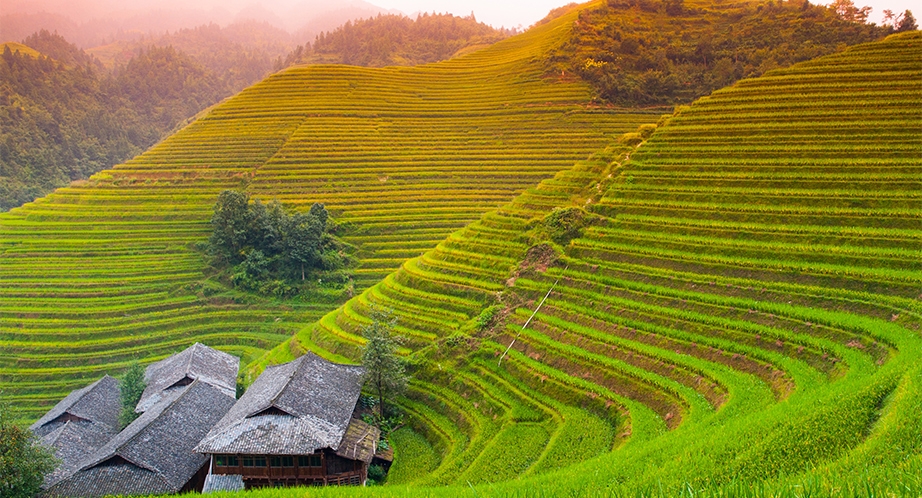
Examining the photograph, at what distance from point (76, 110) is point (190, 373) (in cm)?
8881

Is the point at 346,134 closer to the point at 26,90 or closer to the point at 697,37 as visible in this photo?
the point at 697,37

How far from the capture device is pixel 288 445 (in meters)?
15.5

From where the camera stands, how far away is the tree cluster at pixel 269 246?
36.2 m

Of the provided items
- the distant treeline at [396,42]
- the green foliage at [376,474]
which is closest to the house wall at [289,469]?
the green foliage at [376,474]

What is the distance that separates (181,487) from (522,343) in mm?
11436

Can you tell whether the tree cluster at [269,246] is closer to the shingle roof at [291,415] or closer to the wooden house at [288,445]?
the shingle roof at [291,415]

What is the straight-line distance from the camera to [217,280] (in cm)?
3672

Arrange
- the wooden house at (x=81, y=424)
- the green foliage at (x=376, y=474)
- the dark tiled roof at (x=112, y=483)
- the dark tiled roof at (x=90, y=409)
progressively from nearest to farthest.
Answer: the dark tiled roof at (x=112, y=483)
the green foliage at (x=376, y=474)
the wooden house at (x=81, y=424)
the dark tiled roof at (x=90, y=409)

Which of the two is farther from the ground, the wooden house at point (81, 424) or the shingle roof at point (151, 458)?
the shingle roof at point (151, 458)

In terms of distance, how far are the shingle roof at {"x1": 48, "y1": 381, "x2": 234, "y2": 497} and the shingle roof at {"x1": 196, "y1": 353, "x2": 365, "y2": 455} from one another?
1.38 m

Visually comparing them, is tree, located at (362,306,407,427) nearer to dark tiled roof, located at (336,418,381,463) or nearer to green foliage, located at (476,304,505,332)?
dark tiled roof, located at (336,418,381,463)

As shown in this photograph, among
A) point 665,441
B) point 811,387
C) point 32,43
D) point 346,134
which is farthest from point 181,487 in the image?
point 32,43

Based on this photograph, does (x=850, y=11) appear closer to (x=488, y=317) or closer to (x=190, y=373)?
(x=488, y=317)

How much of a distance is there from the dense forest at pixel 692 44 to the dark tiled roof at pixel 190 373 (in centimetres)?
4189
